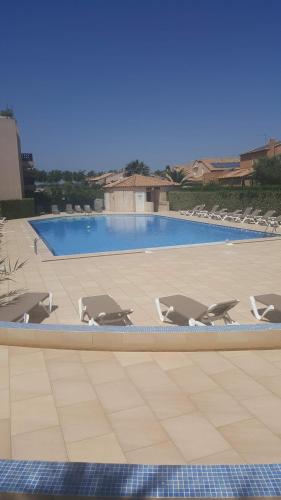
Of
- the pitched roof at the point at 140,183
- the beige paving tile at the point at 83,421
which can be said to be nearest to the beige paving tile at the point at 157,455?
the beige paving tile at the point at 83,421

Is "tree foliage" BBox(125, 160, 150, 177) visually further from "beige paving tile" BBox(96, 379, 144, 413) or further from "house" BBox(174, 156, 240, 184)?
"beige paving tile" BBox(96, 379, 144, 413)

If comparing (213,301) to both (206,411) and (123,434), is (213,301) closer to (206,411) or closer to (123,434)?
(206,411)

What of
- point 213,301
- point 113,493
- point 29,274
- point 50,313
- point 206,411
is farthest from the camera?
point 29,274

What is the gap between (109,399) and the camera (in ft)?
12.0

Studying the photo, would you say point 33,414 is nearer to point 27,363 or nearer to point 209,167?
point 27,363

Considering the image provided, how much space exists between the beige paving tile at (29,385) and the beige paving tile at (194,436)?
136cm

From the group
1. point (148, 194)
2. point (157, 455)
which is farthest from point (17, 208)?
point (157, 455)

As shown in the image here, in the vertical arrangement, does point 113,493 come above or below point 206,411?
above

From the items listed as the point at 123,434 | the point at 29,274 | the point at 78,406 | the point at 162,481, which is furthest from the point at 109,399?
the point at 29,274

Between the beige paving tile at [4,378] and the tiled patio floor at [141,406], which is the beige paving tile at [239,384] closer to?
the tiled patio floor at [141,406]

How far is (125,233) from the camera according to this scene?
22.6 m

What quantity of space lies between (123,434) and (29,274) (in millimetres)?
7763

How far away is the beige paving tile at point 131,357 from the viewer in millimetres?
4504

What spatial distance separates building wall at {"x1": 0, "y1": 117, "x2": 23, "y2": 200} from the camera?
1149 inches
